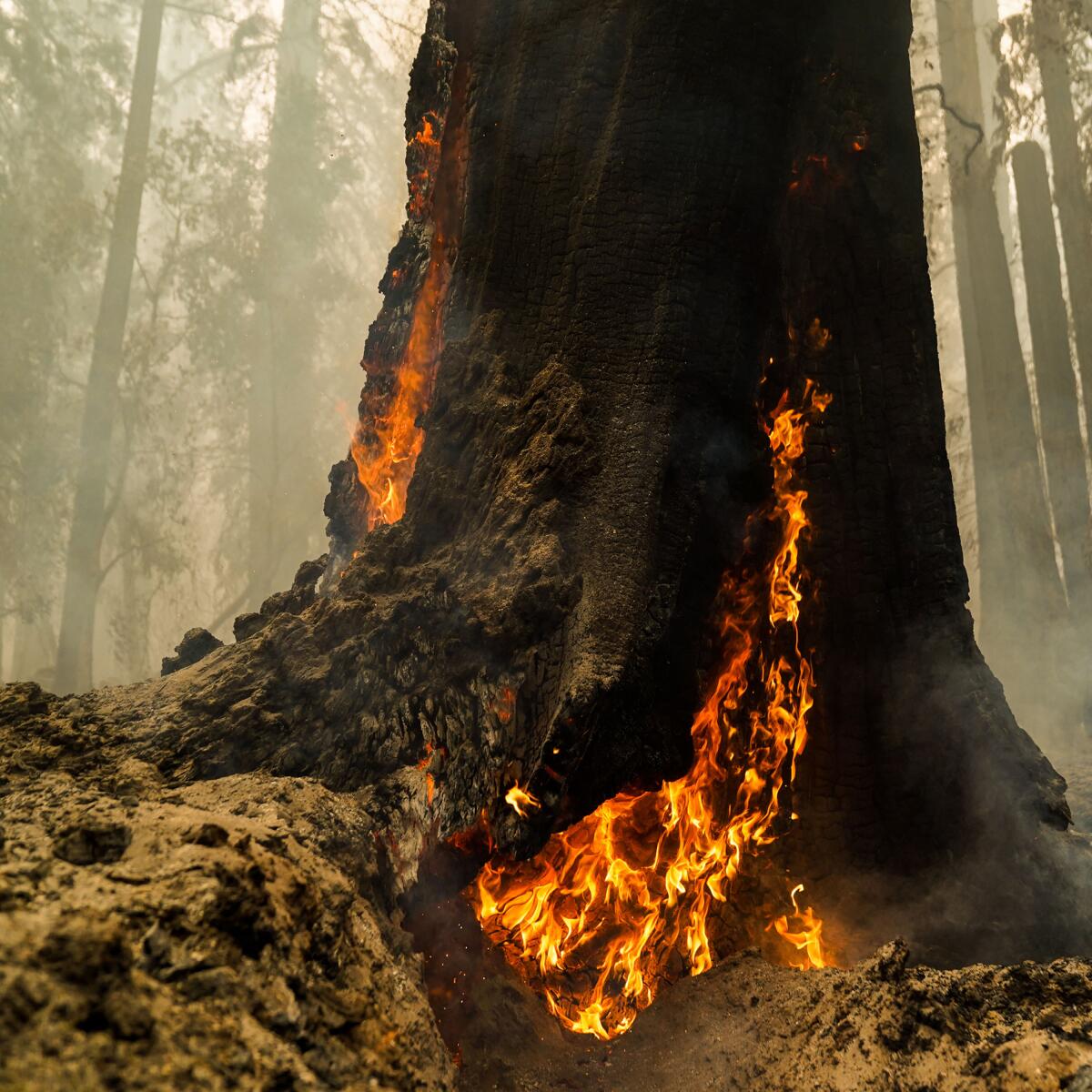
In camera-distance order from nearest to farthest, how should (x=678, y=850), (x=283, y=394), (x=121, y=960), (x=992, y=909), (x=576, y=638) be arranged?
(x=121, y=960) < (x=576, y=638) < (x=992, y=909) < (x=678, y=850) < (x=283, y=394)

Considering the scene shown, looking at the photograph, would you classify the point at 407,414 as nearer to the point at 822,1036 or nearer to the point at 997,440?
the point at 822,1036

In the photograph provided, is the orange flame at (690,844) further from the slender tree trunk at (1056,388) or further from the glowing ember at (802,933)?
the slender tree trunk at (1056,388)

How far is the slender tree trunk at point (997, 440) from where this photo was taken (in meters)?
10.8

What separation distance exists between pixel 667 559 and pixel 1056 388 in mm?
10841

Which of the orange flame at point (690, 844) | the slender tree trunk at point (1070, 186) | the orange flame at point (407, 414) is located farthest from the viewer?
the slender tree trunk at point (1070, 186)

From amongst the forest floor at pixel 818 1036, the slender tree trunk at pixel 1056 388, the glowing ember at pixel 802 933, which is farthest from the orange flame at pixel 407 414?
the slender tree trunk at pixel 1056 388

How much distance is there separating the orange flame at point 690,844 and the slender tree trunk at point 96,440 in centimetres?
1451

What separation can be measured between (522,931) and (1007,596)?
9656 millimetres

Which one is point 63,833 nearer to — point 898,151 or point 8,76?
point 898,151

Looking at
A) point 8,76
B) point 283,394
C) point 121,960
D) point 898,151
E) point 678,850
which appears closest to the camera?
point 121,960

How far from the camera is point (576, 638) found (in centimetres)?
316

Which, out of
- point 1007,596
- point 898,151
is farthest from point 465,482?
point 1007,596

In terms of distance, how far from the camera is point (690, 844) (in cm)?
380

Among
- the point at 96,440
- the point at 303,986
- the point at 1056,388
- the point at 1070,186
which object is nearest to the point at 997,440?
the point at 1056,388
